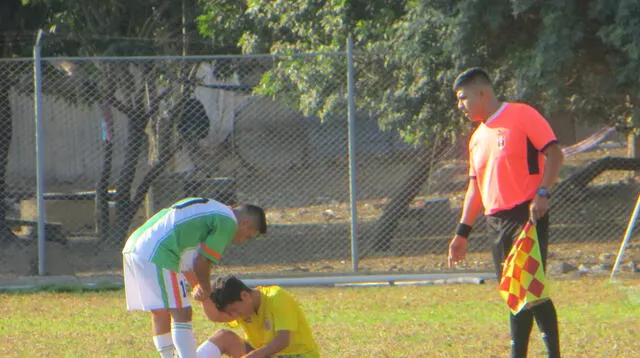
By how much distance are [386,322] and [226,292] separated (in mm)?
2779

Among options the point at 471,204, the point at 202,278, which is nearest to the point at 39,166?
the point at 202,278

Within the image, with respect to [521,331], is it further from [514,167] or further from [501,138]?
[501,138]

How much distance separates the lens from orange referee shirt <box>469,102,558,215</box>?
546 cm

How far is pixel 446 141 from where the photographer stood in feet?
36.9

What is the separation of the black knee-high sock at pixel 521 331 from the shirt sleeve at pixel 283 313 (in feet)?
3.88

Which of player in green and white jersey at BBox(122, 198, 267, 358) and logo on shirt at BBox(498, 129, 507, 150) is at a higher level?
logo on shirt at BBox(498, 129, 507, 150)

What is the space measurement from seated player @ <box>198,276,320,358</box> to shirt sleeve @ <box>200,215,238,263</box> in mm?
152

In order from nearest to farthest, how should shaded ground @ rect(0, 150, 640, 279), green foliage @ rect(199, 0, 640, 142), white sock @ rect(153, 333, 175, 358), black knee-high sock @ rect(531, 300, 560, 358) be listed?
black knee-high sock @ rect(531, 300, 560, 358), white sock @ rect(153, 333, 175, 358), green foliage @ rect(199, 0, 640, 142), shaded ground @ rect(0, 150, 640, 279)

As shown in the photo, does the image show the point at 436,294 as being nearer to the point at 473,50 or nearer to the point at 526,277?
the point at 473,50

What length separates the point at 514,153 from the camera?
5484 mm

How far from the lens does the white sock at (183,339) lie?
5688mm

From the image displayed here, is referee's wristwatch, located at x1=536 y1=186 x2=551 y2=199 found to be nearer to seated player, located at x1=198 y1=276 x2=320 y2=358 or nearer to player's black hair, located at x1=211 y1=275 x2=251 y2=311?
seated player, located at x1=198 y1=276 x2=320 y2=358

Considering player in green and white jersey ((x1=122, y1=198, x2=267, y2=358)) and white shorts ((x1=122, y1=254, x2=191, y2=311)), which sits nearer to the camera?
player in green and white jersey ((x1=122, y1=198, x2=267, y2=358))

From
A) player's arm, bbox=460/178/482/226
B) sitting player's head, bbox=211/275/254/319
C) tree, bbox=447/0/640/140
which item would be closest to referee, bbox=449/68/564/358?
player's arm, bbox=460/178/482/226
